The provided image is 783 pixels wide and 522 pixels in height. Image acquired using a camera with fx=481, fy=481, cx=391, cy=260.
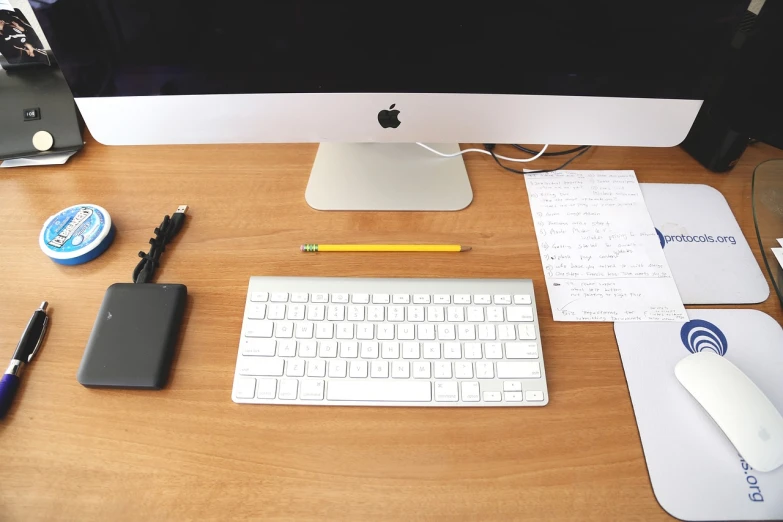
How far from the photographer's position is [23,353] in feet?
1.70

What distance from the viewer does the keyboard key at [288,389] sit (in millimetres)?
487

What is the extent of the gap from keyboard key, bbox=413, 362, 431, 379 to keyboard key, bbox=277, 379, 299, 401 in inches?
4.8

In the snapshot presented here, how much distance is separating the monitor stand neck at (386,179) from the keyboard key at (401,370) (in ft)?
0.76

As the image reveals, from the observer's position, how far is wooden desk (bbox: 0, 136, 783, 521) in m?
0.44

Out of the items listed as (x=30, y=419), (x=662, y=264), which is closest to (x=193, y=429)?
(x=30, y=419)

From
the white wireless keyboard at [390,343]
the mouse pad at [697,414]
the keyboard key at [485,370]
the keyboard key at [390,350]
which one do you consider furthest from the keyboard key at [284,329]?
the mouse pad at [697,414]

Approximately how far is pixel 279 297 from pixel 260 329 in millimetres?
42

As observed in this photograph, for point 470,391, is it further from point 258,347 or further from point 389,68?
point 389,68

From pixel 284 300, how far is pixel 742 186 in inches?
26.1

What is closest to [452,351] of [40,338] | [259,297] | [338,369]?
[338,369]

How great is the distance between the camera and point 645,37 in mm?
521

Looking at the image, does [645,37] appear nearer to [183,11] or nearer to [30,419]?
[183,11]

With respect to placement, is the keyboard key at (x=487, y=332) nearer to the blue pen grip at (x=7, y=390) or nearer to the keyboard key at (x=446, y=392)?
the keyboard key at (x=446, y=392)

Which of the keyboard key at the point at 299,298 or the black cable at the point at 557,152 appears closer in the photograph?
the keyboard key at the point at 299,298
